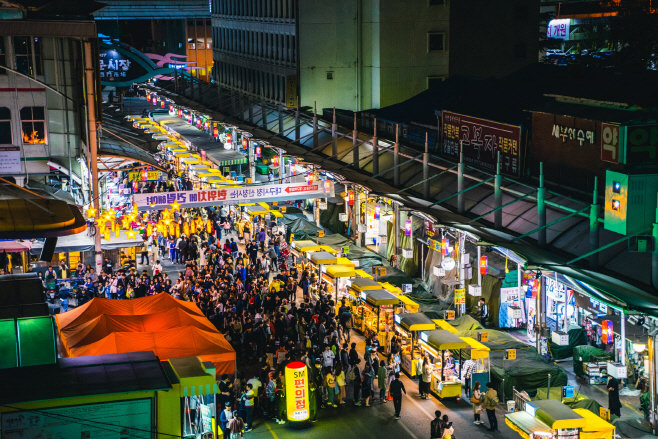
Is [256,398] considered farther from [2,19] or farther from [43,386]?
[2,19]

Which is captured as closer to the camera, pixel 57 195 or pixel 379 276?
pixel 379 276

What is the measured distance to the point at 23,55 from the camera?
34.9m

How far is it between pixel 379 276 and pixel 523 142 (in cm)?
680

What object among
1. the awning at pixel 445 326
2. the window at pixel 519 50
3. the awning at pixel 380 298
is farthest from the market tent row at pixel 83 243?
the window at pixel 519 50

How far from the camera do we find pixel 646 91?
3300cm

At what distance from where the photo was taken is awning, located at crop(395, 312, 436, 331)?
25219 millimetres

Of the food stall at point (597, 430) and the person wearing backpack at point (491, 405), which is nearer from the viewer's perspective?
the food stall at point (597, 430)

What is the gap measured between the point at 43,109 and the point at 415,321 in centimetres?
1808

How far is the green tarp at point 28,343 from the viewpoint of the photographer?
14289 millimetres

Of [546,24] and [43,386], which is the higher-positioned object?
[546,24]

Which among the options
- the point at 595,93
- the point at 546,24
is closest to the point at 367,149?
the point at 595,93

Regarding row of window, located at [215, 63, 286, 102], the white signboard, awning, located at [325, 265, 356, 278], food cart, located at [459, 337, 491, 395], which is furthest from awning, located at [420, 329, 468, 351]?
row of window, located at [215, 63, 286, 102]

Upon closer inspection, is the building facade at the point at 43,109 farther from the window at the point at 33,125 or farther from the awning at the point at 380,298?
the awning at the point at 380,298

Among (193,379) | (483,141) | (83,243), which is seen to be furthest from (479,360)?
(83,243)
